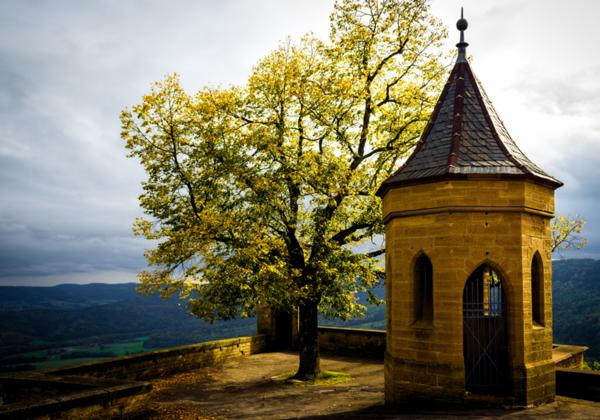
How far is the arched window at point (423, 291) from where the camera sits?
9852 mm

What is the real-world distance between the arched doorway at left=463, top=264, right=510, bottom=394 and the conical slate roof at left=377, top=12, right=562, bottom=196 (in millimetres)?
1941

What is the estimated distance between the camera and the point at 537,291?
10000mm

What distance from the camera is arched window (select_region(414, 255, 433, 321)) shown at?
32.3 ft

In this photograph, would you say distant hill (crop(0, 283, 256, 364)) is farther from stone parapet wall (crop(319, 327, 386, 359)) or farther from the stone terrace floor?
the stone terrace floor

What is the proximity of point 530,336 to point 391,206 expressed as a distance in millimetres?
3483

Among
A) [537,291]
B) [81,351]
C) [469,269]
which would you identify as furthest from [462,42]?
[81,351]

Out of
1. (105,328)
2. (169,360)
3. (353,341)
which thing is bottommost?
(105,328)

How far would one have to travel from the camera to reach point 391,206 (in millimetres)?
10195

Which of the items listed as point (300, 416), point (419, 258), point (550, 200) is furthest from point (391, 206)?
point (300, 416)

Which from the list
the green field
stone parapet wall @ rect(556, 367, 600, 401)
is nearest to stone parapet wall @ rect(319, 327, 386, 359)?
stone parapet wall @ rect(556, 367, 600, 401)

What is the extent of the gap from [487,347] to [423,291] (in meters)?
1.56

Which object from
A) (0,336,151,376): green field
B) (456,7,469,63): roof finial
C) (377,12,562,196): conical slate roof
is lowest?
(0,336,151,376): green field

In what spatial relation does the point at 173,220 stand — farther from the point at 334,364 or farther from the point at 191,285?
the point at 334,364

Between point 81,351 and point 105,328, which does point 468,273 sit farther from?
point 105,328
